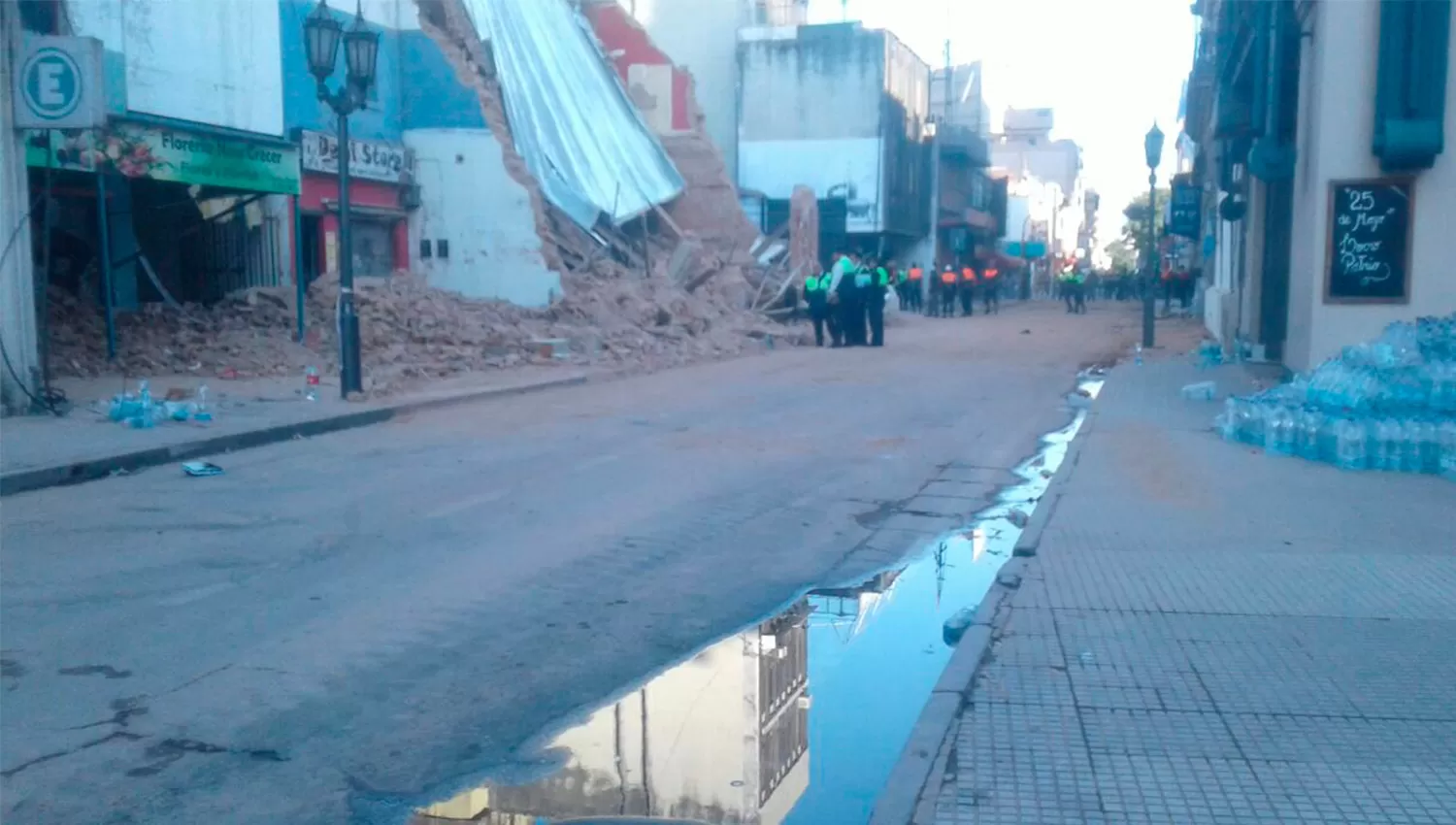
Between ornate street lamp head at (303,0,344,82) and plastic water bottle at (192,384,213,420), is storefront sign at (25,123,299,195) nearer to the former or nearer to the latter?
ornate street lamp head at (303,0,344,82)

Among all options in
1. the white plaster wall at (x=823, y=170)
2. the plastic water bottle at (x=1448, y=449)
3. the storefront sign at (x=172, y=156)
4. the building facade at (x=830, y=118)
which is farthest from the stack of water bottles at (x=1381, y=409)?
the building facade at (x=830, y=118)

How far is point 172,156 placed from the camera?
1836 cm

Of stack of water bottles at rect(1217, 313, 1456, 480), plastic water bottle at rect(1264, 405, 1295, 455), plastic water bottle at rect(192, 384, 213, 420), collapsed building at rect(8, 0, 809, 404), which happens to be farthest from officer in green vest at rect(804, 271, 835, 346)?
plastic water bottle at rect(1264, 405, 1295, 455)

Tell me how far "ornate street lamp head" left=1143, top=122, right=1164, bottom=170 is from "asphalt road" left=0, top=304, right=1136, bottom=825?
11880 millimetres

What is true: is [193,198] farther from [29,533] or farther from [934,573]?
[934,573]

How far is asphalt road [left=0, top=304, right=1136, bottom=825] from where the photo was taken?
502 centimetres

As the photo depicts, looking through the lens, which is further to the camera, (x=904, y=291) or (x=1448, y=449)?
(x=904, y=291)

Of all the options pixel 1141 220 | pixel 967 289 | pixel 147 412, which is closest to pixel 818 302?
pixel 147 412

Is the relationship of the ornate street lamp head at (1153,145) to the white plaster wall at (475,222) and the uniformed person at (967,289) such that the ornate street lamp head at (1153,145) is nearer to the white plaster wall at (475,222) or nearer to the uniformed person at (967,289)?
the white plaster wall at (475,222)

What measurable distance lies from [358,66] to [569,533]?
29.5 ft

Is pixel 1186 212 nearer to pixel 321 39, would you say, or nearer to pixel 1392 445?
pixel 1392 445

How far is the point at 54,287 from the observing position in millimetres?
20094

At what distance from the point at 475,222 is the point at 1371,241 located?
688 inches

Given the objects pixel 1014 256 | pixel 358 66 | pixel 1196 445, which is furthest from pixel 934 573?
pixel 1014 256
